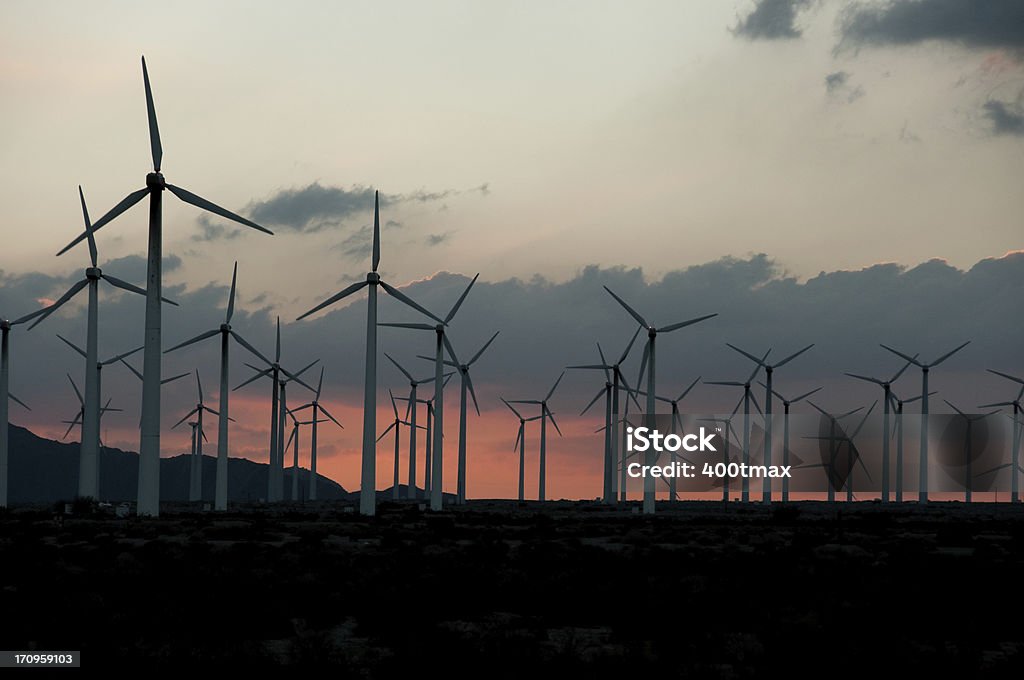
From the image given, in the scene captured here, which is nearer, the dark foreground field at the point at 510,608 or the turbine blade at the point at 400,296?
the dark foreground field at the point at 510,608

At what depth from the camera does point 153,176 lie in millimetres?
80625

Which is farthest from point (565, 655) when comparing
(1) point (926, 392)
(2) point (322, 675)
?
(1) point (926, 392)

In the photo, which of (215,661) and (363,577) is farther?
(363,577)

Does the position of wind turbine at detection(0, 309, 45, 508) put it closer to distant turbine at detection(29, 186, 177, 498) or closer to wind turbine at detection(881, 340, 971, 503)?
distant turbine at detection(29, 186, 177, 498)

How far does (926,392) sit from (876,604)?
157 m

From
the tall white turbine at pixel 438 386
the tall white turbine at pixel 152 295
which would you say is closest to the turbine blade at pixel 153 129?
the tall white turbine at pixel 152 295

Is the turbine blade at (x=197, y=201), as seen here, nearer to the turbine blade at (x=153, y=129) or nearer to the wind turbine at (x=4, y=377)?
the turbine blade at (x=153, y=129)

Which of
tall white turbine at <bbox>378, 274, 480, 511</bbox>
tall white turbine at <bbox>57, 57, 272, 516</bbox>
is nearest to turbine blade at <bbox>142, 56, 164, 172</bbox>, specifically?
tall white turbine at <bbox>57, 57, 272, 516</bbox>

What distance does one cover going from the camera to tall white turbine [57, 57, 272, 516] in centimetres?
7700

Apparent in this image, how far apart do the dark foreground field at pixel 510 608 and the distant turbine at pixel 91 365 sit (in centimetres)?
3434

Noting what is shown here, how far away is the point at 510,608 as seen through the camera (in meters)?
34.2

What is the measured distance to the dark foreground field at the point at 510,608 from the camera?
79.4 feet

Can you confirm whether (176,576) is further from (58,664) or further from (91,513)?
(91,513)

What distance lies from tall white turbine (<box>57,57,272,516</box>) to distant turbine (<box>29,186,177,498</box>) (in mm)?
6504
